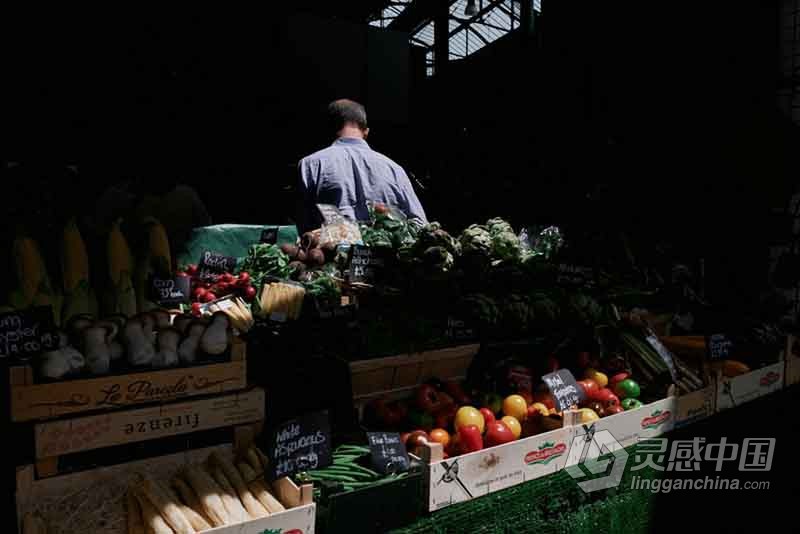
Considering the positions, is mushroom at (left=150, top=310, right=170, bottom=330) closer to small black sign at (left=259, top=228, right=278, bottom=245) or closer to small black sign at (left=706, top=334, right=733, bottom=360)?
small black sign at (left=259, top=228, right=278, bottom=245)

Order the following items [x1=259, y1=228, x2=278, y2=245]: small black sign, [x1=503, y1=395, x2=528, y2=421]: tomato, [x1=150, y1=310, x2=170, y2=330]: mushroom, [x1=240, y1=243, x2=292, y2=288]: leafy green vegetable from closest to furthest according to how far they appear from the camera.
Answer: [x1=150, y1=310, x2=170, y2=330]: mushroom < [x1=503, y1=395, x2=528, y2=421]: tomato < [x1=240, y1=243, x2=292, y2=288]: leafy green vegetable < [x1=259, y1=228, x2=278, y2=245]: small black sign

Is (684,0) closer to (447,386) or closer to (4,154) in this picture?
(447,386)

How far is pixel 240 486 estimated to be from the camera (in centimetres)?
230

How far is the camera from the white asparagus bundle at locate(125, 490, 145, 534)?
2.14 meters

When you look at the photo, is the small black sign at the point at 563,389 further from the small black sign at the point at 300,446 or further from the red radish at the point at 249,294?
the red radish at the point at 249,294

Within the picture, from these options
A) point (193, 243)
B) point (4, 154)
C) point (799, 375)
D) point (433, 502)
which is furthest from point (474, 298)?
point (4, 154)

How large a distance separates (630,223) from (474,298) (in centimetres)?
290

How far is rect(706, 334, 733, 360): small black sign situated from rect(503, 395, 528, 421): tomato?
4.41ft

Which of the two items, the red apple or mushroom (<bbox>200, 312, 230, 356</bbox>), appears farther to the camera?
the red apple

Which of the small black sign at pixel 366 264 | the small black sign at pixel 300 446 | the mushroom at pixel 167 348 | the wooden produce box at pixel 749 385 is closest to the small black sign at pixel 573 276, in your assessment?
the wooden produce box at pixel 749 385

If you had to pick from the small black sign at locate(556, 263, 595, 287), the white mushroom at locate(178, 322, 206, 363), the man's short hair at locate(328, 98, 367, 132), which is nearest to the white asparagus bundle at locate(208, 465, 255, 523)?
the white mushroom at locate(178, 322, 206, 363)

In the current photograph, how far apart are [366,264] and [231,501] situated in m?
1.59

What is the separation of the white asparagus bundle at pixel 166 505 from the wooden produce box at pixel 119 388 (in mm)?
287

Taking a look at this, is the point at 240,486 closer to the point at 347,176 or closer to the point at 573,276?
the point at 573,276
